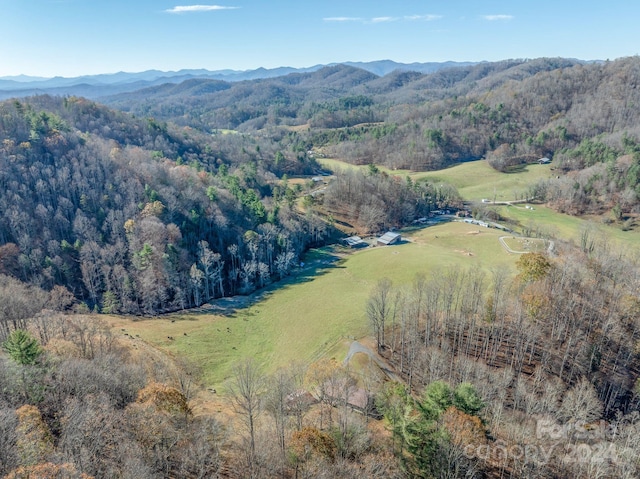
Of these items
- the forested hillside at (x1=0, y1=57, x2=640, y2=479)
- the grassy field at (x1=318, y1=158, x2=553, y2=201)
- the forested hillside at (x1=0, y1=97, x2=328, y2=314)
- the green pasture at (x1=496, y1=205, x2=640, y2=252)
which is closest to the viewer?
the forested hillside at (x1=0, y1=57, x2=640, y2=479)

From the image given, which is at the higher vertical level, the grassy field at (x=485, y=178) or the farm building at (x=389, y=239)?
the grassy field at (x=485, y=178)

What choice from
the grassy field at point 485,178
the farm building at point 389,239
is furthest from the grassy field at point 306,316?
the grassy field at point 485,178

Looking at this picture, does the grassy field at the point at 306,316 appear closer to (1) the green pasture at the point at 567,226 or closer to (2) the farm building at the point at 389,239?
(2) the farm building at the point at 389,239

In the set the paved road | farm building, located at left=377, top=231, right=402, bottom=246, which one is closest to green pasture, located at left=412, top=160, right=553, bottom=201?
farm building, located at left=377, top=231, right=402, bottom=246

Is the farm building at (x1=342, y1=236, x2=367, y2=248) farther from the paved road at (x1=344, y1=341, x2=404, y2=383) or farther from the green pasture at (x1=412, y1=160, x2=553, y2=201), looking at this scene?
Answer: the green pasture at (x1=412, y1=160, x2=553, y2=201)

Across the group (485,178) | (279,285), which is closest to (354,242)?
(279,285)
